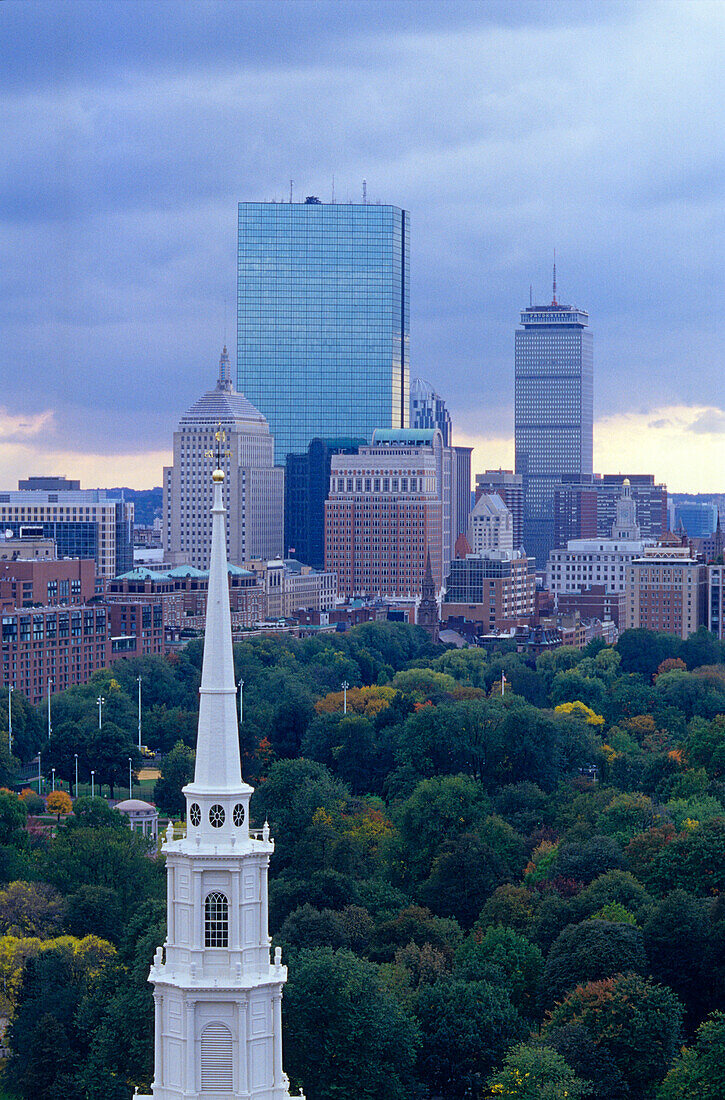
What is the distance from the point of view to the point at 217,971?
48688 mm

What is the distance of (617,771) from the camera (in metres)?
126

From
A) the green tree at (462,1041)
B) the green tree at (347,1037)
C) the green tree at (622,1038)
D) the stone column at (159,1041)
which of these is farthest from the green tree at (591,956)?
the stone column at (159,1041)

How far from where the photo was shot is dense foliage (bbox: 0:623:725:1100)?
67312 millimetres

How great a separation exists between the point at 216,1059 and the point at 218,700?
8.57m

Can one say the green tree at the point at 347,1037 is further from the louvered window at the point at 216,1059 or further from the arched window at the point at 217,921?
the arched window at the point at 217,921

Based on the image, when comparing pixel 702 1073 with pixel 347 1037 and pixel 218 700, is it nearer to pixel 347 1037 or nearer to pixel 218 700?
pixel 347 1037

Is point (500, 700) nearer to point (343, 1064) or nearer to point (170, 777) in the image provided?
point (170, 777)

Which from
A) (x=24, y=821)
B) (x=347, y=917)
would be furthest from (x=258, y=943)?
(x=24, y=821)

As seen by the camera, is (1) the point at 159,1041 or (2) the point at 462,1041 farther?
(2) the point at 462,1041

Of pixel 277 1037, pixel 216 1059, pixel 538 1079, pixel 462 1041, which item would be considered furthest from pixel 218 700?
pixel 462 1041

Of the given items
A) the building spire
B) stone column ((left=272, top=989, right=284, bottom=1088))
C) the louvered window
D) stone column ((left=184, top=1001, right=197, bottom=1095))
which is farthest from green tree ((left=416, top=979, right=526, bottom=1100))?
the building spire

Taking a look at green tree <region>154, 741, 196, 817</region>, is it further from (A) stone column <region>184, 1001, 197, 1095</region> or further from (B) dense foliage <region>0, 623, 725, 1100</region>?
(A) stone column <region>184, 1001, 197, 1095</region>

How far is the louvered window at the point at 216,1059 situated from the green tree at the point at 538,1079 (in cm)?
1603

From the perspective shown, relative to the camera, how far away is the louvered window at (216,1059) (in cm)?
4878
